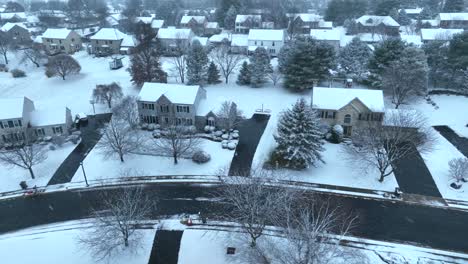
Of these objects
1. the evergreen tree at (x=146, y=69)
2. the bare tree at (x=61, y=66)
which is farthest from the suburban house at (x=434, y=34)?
the bare tree at (x=61, y=66)

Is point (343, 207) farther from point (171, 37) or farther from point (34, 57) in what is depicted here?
point (34, 57)

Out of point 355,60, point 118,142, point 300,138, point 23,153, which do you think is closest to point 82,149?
point 23,153

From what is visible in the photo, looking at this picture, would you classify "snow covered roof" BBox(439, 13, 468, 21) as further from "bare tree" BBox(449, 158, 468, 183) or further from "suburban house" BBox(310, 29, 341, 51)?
"bare tree" BBox(449, 158, 468, 183)

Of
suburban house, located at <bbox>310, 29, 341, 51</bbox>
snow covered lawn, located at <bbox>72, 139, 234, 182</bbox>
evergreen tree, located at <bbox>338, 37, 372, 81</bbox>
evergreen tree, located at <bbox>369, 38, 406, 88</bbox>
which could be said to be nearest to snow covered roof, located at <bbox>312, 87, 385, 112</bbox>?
evergreen tree, located at <bbox>369, 38, 406, 88</bbox>

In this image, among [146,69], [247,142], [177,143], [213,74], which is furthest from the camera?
[213,74]

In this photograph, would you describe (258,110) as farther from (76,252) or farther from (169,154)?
(76,252)

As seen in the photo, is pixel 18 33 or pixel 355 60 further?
pixel 18 33
